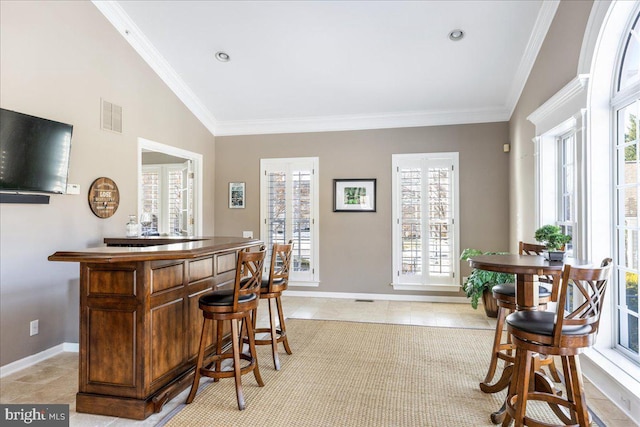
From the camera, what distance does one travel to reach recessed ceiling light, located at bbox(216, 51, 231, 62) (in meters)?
4.58

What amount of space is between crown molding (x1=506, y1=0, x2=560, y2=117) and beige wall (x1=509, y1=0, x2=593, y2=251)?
7 cm

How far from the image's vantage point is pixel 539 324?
1.92 m

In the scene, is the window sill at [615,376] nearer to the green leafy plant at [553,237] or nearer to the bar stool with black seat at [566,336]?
the bar stool with black seat at [566,336]

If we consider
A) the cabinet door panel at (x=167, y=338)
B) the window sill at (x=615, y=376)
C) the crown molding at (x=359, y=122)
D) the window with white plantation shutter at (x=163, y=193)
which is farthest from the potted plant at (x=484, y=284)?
the window with white plantation shutter at (x=163, y=193)

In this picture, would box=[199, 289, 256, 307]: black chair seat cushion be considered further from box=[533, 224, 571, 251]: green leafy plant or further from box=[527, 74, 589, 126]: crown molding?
box=[527, 74, 589, 126]: crown molding

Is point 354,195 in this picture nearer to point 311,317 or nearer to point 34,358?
point 311,317

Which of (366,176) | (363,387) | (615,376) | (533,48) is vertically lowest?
(363,387)

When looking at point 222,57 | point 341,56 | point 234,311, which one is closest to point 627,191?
point 234,311

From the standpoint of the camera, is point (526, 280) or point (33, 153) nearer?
point (526, 280)

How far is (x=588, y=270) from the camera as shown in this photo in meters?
1.79

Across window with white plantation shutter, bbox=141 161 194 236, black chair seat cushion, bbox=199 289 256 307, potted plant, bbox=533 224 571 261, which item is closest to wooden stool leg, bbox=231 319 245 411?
black chair seat cushion, bbox=199 289 256 307

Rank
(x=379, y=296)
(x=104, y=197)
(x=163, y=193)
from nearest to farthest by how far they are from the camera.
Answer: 1. (x=104, y=197)
2. (x=379, y=296)
3. (x=163, y=193)

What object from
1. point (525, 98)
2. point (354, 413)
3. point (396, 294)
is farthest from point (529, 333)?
point (396, 294)

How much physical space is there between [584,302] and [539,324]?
9.3 inches
